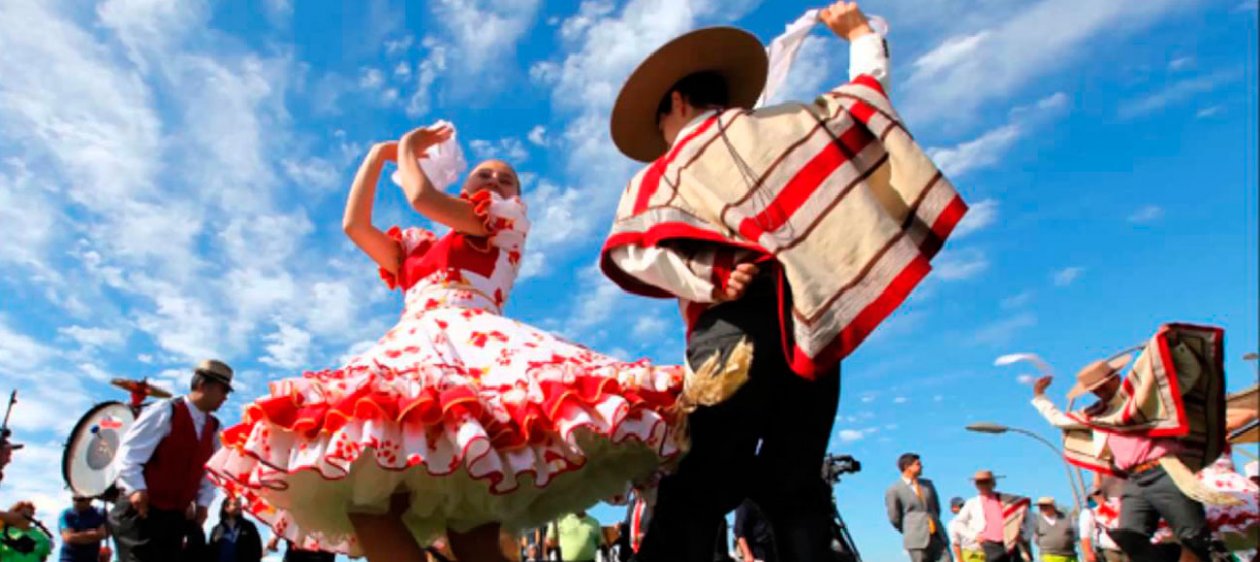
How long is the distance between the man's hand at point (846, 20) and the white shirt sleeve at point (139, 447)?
14.9 ft

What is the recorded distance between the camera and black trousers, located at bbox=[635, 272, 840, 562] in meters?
2.02

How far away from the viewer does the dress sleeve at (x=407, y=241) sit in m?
3.36

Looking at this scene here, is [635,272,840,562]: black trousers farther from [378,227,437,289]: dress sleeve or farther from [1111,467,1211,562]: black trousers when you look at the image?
[1111,467,1211,562]: black trousers

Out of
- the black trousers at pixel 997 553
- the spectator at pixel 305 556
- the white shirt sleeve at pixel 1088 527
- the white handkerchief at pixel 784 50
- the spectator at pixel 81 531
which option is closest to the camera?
the white handkerchief at pixel 784 50

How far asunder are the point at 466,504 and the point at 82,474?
10853 mm

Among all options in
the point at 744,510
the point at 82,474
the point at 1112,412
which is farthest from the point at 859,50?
the point at 82,474

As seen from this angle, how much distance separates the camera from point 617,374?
94.5 inches

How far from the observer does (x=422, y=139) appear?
3207 mm

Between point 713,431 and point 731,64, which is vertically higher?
point 731,64

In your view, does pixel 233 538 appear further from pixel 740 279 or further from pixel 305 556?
pixel 740 279

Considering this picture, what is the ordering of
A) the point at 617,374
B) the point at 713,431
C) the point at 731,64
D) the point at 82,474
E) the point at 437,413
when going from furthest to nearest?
the point at 82,474
the point at 731,64
the point at 617,374
the point at 437,413
the point at 713,431

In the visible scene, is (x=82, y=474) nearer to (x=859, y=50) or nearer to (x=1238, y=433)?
(x=859, y=50)

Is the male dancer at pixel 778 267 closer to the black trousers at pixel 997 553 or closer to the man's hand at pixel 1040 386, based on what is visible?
the man's hand at pixel 1040 386

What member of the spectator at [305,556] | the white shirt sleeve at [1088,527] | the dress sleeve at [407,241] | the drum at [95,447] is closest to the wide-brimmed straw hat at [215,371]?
the spectator at [305,556]
